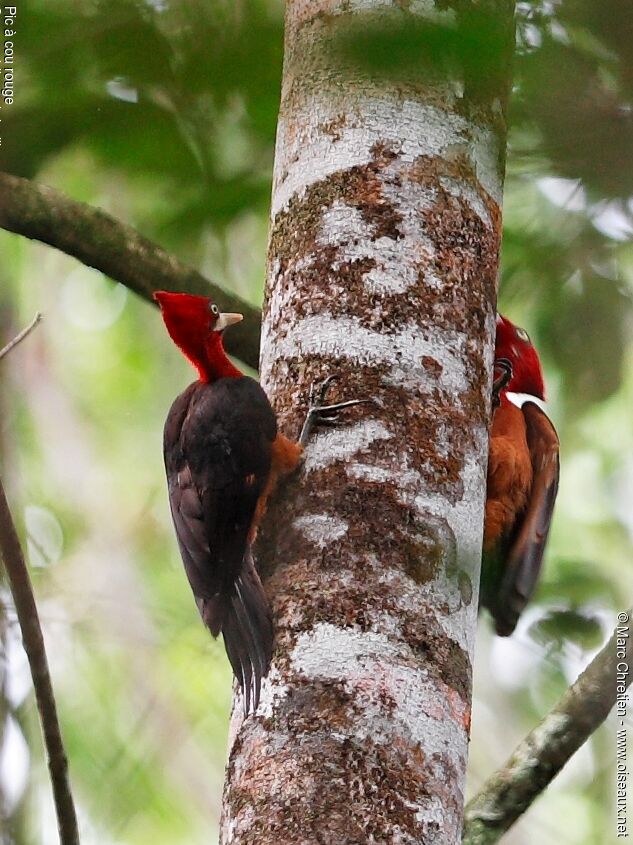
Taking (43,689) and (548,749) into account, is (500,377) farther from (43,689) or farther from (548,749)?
(43,689)

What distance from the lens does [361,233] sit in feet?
6.95

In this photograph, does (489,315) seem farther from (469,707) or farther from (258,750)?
(258,750)

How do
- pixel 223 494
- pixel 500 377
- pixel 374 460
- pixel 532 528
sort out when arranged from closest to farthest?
pixel 374 460 < pixel 223 494 < pixel 532 528 < pixel 500 377

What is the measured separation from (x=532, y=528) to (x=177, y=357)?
3186 mm

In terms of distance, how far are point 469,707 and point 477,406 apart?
0.54m

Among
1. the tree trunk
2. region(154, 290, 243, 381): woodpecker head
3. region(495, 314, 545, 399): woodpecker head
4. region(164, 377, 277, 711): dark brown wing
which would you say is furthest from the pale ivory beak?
region(495, 314, 545, 399): woodpecker head

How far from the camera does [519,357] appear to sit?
3.48 meters

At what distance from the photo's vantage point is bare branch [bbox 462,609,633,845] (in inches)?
90.4

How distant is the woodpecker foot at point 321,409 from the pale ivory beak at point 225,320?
0.95m

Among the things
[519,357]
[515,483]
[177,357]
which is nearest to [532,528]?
[515,483]

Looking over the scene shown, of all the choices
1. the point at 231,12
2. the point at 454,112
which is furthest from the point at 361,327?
the point at 231,12

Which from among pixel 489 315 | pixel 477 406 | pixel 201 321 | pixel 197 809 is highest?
pixel 489 315

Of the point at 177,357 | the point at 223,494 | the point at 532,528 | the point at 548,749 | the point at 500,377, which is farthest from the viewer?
the point at 177,357

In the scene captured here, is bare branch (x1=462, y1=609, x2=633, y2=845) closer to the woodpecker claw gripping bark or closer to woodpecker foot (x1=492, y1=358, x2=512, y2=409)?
the woodpecker claw gripping bark
